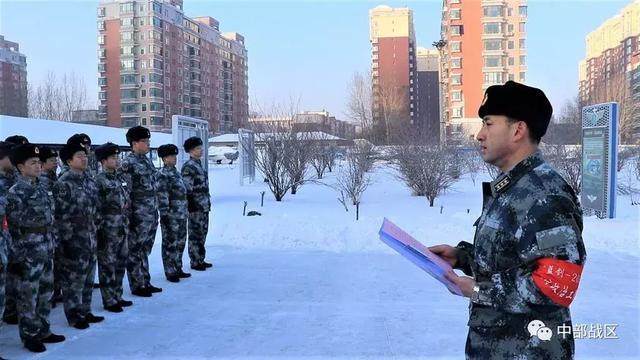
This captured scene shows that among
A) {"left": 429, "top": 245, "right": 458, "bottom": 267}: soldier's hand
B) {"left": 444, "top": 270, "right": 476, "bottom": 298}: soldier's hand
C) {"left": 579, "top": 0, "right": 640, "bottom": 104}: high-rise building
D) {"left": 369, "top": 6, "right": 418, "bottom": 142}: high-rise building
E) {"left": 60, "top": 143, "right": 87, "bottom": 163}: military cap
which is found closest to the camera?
{"left": 444, "top": 270, "right": 476, "bottom": 298}: soldier's hand

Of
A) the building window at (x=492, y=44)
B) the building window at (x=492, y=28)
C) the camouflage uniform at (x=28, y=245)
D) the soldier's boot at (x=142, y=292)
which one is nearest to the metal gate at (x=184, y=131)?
the soldier's boot at (x=142, y=292)

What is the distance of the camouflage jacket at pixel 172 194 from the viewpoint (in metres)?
7.11

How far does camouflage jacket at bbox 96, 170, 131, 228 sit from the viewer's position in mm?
5738

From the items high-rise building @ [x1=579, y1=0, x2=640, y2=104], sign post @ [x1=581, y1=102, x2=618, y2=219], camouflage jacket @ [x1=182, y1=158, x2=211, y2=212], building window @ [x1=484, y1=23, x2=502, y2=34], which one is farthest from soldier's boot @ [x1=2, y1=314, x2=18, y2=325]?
high-rise building @ [x1=579, y1=0, x2=640, y2=104]

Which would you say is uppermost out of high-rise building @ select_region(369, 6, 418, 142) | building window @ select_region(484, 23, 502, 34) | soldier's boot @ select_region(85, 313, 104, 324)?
high-rise building @ select_region(369, 6, 418, 142)

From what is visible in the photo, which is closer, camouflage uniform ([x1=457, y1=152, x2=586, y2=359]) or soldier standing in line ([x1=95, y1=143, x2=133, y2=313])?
camouflage uniform ([x1=457, y1=152, x2=586, y2=359])

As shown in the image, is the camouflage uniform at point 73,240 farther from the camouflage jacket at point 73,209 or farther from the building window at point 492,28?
the building window at point 492,28

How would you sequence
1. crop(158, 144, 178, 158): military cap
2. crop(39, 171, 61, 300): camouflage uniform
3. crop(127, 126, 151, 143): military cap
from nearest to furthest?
1. crop(39, 171, 61, 300): camouflage uniform
2. crop(127, 126, 151, 143): military cap
3. crop(158, 144, 178, 158): military cap

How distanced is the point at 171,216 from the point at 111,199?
4.93 feet

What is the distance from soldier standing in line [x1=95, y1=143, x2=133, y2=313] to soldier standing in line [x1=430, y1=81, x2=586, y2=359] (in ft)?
15.0

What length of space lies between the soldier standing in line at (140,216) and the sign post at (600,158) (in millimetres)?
8820

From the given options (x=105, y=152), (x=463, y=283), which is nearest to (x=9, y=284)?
(x=105, y=152)

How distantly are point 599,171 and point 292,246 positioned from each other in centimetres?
647

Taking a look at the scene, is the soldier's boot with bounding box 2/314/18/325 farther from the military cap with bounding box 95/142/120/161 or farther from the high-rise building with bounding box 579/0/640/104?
the high-rise building with bounding box 579/0/640/104
